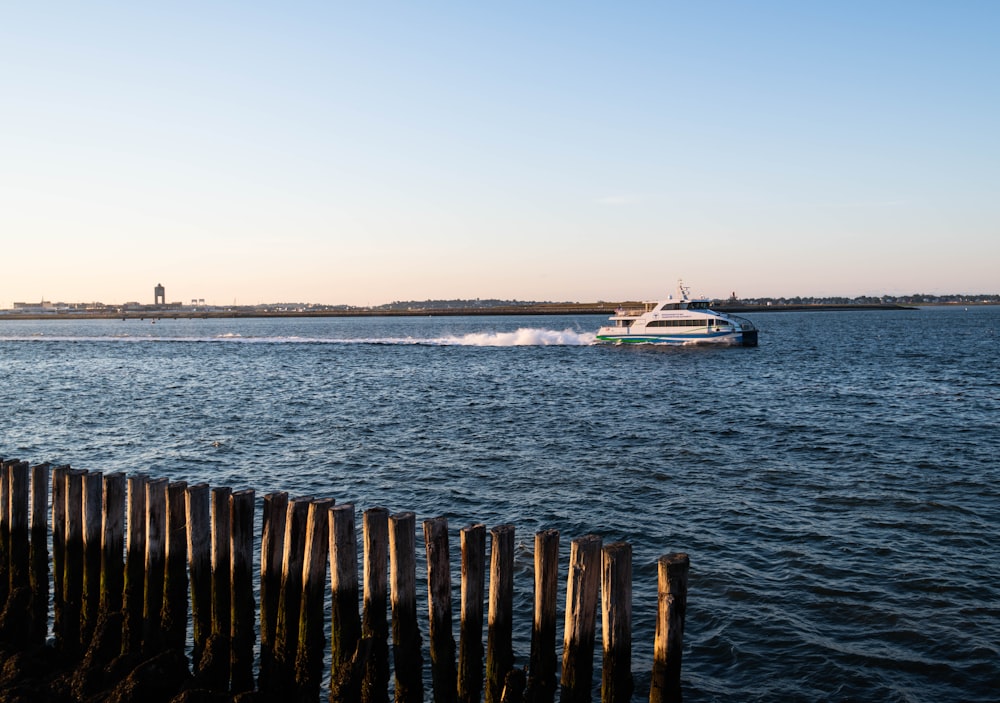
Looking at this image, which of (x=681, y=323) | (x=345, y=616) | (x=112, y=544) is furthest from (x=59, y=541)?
(x=681, y=323)

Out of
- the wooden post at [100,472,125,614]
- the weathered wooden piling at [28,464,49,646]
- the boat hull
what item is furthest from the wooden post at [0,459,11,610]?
the boat hull

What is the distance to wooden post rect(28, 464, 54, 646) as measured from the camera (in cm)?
931

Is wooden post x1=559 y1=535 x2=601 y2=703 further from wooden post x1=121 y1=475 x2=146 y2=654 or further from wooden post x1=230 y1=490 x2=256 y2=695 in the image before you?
wooden post x1=121 y1=475 x2=146 y2=654

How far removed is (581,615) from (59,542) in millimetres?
6416

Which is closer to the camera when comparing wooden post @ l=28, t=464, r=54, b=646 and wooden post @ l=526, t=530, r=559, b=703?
wooden post @ l=526, t=530, r=559, b=703

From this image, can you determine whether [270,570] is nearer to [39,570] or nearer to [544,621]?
[544,621]

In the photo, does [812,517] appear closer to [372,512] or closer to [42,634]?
[372,512]

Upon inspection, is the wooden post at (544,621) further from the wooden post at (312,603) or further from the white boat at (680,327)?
the white boat at (680,327)

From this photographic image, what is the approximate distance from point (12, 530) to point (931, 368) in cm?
5747

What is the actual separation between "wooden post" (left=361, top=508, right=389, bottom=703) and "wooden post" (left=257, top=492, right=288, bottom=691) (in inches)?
37.3

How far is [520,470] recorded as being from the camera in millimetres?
21047

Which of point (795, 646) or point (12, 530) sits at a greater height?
point (12, 530)

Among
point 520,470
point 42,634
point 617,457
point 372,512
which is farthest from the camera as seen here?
point 617,457

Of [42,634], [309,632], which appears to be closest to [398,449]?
[42,634]
